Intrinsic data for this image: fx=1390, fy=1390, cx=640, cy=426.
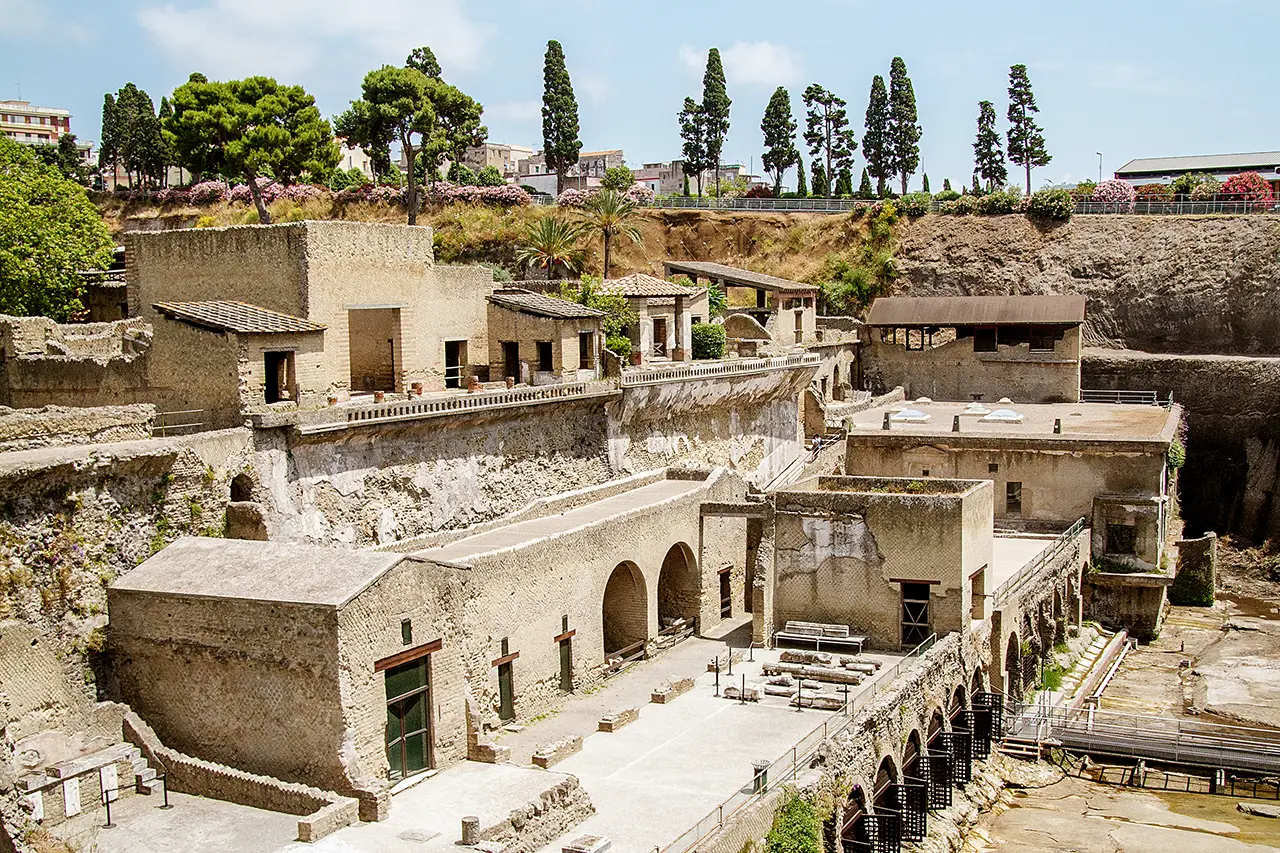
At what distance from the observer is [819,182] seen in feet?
302

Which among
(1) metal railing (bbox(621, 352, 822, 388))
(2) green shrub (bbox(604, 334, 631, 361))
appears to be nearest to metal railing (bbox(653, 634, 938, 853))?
(1) metal railing (bbox(621, 352, 822, 388))

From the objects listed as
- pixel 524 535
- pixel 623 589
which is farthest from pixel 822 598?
pixel 524 535

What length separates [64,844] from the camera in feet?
65.0

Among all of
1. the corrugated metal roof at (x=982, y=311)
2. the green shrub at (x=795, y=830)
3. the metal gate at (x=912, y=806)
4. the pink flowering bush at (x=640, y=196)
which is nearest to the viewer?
the green shrub at (x=795, y=830)

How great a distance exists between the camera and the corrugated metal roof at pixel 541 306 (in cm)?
4191

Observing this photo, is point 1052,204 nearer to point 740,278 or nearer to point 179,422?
Result: point 740,278

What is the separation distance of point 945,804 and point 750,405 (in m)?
22.2

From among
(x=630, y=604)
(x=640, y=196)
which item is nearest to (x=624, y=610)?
(x=630, y=604)

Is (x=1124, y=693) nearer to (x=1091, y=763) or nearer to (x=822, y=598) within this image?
(x=1091, y=763)

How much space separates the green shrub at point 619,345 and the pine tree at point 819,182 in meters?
44.8

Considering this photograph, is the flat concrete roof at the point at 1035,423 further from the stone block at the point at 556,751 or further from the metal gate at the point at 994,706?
the stone block at the point at 556,751

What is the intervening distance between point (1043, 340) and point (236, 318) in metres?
42.5

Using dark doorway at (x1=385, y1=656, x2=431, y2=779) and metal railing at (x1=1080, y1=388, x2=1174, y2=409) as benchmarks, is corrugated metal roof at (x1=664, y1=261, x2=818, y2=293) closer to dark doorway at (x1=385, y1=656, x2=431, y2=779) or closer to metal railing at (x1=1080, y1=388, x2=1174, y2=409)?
metal railing at (x1=1080, y1=388, x2=1174, y2=409)

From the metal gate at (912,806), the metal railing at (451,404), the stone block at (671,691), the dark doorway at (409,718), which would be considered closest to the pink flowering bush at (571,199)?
the metal railing at (451,404)
